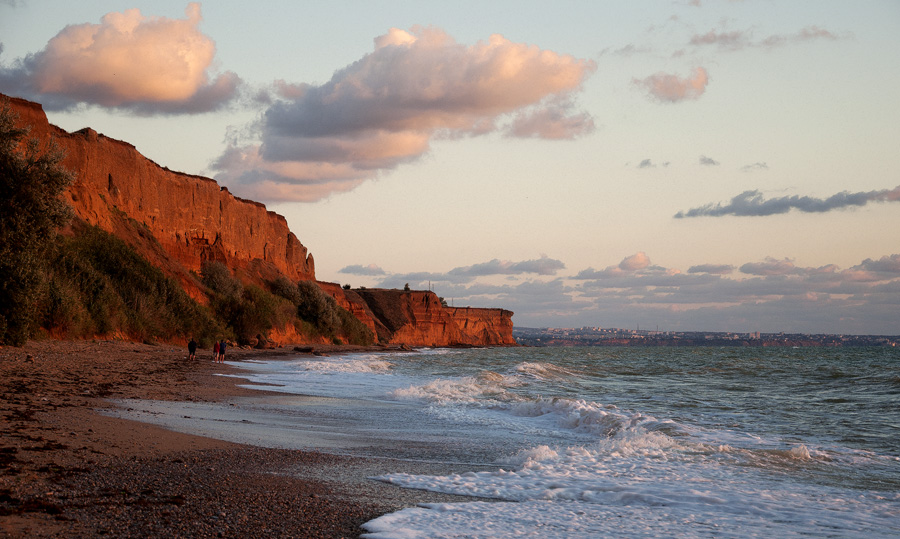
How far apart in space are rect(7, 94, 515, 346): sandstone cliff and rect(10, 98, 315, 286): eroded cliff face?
0.05m

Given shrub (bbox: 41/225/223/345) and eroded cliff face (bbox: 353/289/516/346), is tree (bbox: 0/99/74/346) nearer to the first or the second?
shrub (bbox: 41/225/223/345)

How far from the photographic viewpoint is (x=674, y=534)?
18.2ft

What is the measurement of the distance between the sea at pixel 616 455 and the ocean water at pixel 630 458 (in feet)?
0.09

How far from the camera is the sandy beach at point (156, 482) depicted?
459cm

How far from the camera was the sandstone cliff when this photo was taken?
36.6 meters

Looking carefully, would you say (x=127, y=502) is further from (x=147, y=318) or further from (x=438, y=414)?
(x=147, y=318)

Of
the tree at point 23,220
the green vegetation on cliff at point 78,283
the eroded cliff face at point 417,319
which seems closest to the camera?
the tree at point 23,220

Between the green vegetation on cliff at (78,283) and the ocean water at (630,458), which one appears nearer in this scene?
the ocean water at (630,458)

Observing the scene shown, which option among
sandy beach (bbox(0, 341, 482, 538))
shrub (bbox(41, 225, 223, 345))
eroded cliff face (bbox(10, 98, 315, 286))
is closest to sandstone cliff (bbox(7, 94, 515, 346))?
eroded cliff face (bbox(10, 98, 315, 286))

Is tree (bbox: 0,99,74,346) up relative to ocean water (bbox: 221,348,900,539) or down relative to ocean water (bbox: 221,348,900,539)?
up

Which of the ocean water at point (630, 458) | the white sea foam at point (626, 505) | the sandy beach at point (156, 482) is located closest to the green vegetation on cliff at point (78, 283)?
the ocean water at point (630, 458)

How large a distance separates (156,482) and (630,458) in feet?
20.1

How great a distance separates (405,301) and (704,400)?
9765 centimetres

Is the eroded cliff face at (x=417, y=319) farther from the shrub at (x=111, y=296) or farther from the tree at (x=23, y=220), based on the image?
the tree at (x=23, y=220)
